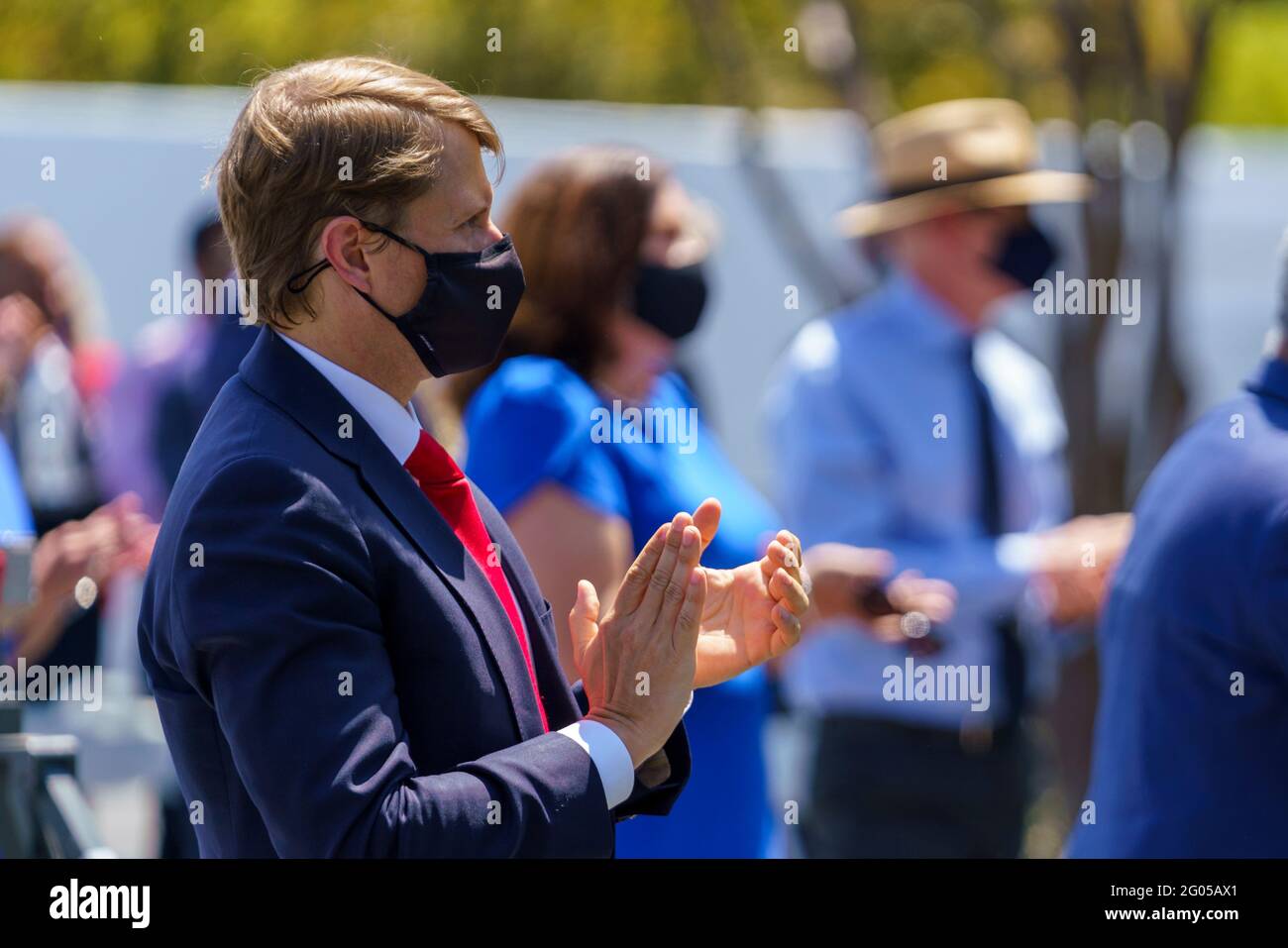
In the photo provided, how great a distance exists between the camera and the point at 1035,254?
397cm

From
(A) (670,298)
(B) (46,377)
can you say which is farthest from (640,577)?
(B) (46,377)

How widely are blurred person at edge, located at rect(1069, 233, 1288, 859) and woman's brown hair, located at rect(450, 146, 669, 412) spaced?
3.23 ft

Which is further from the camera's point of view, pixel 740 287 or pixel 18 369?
pixel 740 287

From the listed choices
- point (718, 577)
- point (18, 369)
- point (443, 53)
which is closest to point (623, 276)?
point (718, 577)

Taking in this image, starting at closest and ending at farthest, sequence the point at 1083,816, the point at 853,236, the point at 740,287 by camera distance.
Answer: the point at 1083,816 < the point at 853,236 < the point at 740,287

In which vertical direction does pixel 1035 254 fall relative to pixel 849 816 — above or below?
above

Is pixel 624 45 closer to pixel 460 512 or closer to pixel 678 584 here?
pixel 460 512

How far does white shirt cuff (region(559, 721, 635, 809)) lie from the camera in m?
1.67

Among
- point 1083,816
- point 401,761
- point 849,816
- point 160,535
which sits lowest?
point 849,816

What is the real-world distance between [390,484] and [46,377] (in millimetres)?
3640

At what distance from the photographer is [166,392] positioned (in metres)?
4.88

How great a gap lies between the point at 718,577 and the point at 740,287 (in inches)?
187

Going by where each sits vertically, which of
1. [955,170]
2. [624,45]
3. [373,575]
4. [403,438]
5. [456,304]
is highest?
[624,45]

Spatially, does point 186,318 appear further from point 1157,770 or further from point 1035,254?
point 1157,770
